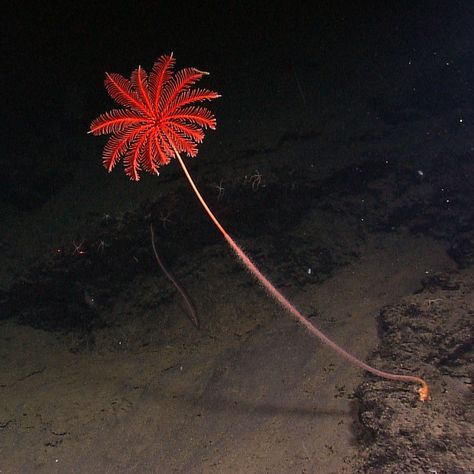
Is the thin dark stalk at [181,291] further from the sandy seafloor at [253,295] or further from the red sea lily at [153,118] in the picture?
the red sea lily at [153,118]

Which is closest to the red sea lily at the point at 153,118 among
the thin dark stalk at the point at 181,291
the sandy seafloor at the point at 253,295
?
the sandy seafloor at the point at 253,295

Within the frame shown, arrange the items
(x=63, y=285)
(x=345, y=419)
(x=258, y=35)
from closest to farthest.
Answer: (x=345, y=419), (x=63, y=285), (x=258, y=35)

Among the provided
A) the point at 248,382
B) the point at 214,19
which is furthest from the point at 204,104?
the point at 248,382

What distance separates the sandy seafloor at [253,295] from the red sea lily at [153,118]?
2.35 feet

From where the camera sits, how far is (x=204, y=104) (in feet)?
21.0

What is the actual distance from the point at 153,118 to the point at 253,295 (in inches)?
98.6

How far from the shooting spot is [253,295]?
4.89 m

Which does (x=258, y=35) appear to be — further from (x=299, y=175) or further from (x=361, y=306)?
(x=361, y=306)

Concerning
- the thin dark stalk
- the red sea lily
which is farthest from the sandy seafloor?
the red sea lily

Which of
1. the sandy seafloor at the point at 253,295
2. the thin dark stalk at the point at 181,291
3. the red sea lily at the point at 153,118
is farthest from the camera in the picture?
the thin dark stalk at the point at 181,291

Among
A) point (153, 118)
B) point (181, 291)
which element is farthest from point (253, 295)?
point (153, 118)

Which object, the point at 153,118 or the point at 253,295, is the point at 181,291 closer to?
the point at 253,295

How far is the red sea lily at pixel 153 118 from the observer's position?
341 cm

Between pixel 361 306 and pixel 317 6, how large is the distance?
693cm
